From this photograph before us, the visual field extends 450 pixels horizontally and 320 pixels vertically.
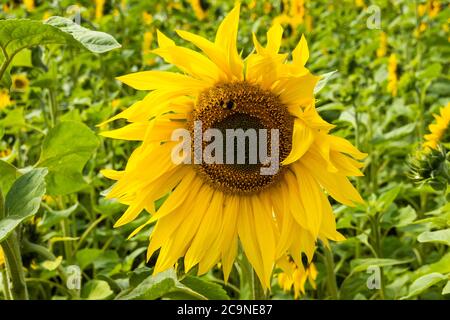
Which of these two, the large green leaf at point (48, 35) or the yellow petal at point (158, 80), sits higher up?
the large green leaf at point (48, 35)

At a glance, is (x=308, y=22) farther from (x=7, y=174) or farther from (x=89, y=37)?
(x=89, y=37)

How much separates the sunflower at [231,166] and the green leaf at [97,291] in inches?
10.6

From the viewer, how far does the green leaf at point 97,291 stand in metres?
1.30

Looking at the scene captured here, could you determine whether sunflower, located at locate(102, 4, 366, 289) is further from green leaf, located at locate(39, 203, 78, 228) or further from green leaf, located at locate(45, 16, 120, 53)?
green leaf, located at locate(39, 203, 78, 228)

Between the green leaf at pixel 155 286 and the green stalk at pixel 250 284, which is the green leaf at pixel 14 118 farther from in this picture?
the green leaf at pixel 155 286

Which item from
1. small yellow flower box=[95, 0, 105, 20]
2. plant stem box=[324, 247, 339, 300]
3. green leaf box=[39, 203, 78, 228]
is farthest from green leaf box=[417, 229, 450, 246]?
small yellow flower box=[95, 0, 105, 20]

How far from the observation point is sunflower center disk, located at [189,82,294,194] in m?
1.05

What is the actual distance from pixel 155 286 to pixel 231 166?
0.66 ft

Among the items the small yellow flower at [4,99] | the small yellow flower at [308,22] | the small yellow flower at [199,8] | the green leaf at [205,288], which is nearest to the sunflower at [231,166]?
the green leaf at [205,288]

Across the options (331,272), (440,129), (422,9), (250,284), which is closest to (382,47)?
(422,9)

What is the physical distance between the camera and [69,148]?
120cm

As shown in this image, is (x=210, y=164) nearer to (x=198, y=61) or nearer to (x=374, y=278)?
(x=198, y=61)

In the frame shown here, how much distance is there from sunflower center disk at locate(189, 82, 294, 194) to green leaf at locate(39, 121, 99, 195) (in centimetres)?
19
